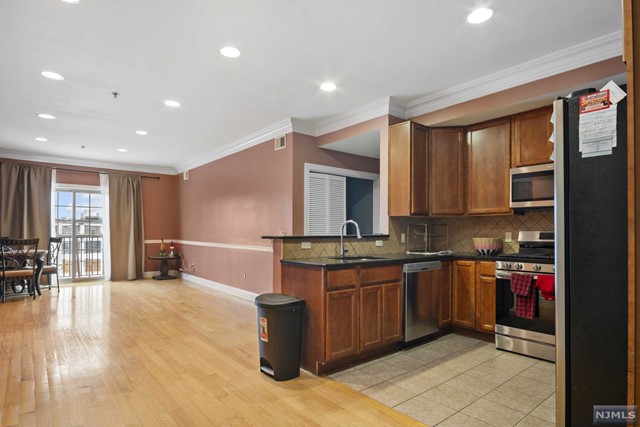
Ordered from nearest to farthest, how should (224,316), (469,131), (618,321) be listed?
(618,321) → (469,131) → (224,316)

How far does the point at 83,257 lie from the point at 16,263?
1841 mm

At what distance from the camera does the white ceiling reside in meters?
2.53

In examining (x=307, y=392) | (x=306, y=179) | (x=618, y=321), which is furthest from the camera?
(x=306, y=179)

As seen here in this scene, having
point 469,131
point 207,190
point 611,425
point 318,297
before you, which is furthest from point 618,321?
point 207,190

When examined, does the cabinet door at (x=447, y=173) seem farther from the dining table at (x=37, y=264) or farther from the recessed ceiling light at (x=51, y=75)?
the dining table at (x=37, y=264)

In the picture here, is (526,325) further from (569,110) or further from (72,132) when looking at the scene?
(72,132)

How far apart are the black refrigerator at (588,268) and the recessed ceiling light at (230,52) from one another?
2504mm

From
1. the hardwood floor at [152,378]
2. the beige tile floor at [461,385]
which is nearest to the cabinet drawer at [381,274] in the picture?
the beige tile floor at [461,385]

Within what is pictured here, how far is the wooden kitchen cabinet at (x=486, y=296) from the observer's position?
368 cm

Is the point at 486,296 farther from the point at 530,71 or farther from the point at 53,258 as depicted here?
the point at 53,258

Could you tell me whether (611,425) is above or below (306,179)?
below

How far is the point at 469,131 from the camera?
167 inches

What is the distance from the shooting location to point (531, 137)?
367 centimetres

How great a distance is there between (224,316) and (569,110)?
448 centimetres
